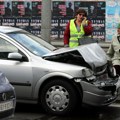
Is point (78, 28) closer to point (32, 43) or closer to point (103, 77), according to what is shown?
point (32, 43)

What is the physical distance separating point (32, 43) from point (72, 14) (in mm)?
6186

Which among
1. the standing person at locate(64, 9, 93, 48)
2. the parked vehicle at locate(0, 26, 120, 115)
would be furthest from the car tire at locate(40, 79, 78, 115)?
the standing person at locate(64, 9, 93, 48)

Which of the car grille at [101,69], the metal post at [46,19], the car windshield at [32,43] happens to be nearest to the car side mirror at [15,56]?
the car windshield at [32,43]

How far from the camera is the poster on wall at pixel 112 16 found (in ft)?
47.0

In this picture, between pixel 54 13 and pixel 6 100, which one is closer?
pixel 6 100

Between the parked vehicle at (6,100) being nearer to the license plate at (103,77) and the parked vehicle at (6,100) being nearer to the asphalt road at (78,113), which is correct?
the asphalt road at (78,113)

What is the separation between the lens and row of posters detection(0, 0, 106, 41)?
1460cm

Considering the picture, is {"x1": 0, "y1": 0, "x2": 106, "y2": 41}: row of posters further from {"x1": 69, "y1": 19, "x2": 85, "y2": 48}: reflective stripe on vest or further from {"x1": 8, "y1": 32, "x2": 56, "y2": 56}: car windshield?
{"x1": 8, "y1": 32, "x2": 56, "y2": 56}: car windshield

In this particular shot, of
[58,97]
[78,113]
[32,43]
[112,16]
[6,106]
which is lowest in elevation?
[78,113]

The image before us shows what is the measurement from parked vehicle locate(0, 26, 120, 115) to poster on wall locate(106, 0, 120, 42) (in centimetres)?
610

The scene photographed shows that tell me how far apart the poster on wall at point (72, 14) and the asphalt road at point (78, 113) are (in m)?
5.87

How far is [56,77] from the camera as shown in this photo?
8.06 meters

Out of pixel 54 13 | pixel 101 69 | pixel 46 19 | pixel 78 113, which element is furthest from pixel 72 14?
pixel 78 113

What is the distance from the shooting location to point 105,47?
14.5 m
